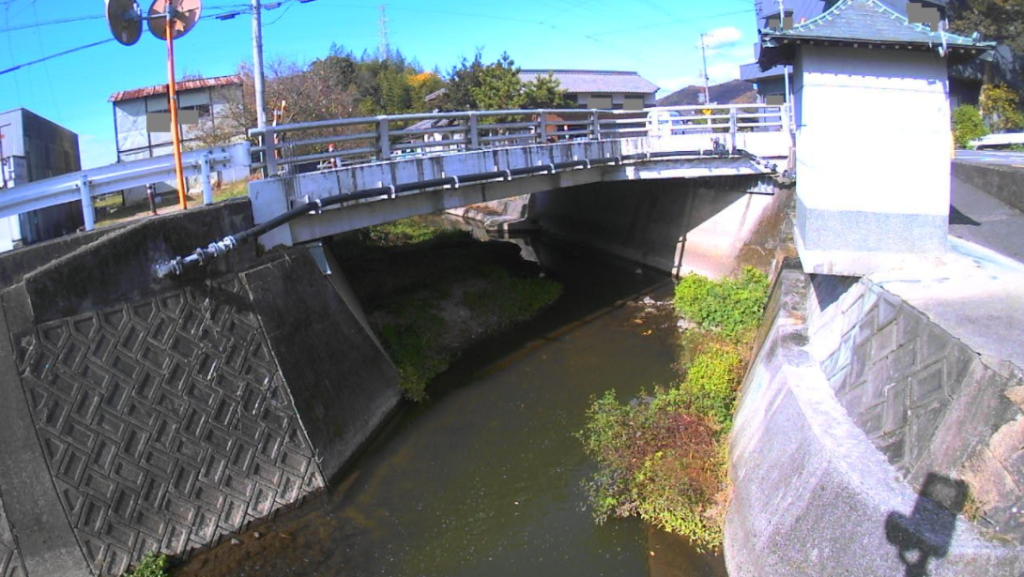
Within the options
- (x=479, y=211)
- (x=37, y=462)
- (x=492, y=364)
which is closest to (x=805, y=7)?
(x=479, y=211)

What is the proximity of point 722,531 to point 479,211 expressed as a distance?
29.3m

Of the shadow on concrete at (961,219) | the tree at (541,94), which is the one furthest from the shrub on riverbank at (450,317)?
the tree at (541,94)

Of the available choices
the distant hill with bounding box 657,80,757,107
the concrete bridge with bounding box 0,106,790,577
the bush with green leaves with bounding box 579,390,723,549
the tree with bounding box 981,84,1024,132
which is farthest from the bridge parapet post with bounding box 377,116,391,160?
the distant hill with bounding box 657,80,757,107

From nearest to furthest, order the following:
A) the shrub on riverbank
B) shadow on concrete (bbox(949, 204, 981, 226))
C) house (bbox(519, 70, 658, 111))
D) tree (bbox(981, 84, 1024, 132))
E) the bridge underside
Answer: the bridge underside, the shrub on riverbank, shadow on concrete (bbox(949, 204, 981, 226)), tree (bbox(981, 84, 1024, 132)), house (bbox(519, 70, 658, 111))

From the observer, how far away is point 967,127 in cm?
2522

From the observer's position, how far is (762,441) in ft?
25.5

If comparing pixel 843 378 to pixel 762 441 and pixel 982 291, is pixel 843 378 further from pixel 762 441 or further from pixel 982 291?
pixel 982 291

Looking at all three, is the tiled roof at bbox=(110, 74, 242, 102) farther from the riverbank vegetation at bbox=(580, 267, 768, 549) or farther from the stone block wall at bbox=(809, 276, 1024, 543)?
the stone block wall at bbox=(809, 276, 1024, 543)

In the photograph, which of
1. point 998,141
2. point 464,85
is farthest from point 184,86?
point 998,141

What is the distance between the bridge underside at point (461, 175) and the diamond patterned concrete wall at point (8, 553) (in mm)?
4842

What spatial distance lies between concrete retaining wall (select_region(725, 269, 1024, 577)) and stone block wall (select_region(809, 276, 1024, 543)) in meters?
0.02

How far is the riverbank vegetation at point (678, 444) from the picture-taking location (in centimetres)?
809

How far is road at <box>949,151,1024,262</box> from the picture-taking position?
471 inches

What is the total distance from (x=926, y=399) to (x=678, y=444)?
12.8ft
